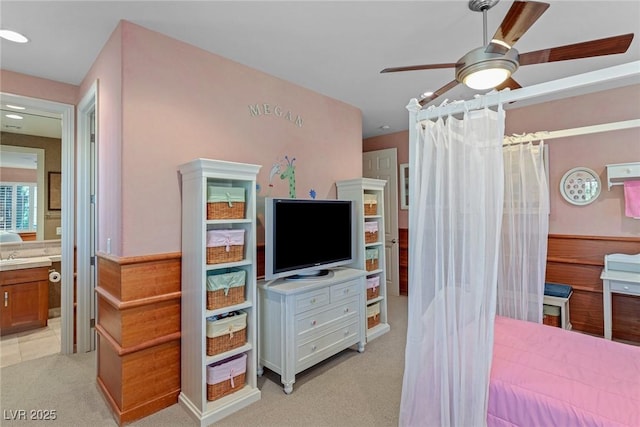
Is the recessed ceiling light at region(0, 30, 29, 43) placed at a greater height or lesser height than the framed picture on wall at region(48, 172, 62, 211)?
greater

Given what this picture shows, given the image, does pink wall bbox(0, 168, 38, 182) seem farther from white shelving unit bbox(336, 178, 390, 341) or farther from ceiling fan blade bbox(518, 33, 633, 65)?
ceiling fan blade bbox(518, 33, 633, 65)

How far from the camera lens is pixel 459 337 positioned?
1616mm

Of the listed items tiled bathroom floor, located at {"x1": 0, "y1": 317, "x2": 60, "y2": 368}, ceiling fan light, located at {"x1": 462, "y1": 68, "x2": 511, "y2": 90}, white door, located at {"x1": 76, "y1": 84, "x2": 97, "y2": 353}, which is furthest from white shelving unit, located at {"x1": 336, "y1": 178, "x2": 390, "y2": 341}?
tiled bathroom floor, located at {"x1": 0, "y1": 317, "x2": 60, "y2": 368}

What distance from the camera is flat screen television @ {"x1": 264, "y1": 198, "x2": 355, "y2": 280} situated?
8.47ft

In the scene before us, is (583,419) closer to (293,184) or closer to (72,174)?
(293,184)

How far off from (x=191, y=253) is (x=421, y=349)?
5.16 feet

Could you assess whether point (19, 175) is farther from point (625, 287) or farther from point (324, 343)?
point (625, 287)

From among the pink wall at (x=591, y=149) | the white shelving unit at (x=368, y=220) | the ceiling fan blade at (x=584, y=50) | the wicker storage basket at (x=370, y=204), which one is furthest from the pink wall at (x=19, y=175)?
the pink wall at (x=591, y=149)

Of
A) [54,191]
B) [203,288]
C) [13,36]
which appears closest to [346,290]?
[203,288]

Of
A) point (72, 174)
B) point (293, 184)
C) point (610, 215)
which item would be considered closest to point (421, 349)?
point (293, 184)

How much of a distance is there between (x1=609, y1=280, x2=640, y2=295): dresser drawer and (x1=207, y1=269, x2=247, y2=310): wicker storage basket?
3282 mm

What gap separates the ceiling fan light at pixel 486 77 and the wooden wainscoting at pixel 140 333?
2211 mm

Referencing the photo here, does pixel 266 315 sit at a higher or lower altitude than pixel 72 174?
lower

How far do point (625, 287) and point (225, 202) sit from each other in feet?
11.6
